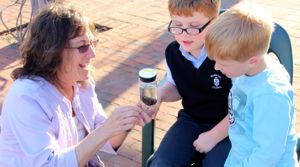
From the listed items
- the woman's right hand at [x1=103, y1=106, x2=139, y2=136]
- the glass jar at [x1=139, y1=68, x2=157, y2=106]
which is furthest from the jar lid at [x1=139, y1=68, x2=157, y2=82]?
the woman's right hand at [x1=103, y1=106, x2=139, y2=136]

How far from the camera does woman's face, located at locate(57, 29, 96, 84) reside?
208 cm

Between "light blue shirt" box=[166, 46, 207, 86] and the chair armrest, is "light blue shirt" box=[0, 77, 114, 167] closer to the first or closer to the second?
the chair armrest

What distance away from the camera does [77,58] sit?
209cm

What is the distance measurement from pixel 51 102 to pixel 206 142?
2.25 feet

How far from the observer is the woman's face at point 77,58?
208 centimetres

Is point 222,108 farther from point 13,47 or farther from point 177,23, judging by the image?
point 13,47

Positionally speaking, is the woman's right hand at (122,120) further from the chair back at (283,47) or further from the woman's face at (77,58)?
the chair back at (283,47)

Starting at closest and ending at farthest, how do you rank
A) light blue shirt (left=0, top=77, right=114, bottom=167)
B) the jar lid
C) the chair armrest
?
1. the jar lid
2. light blue shirt (left=0, top=77, right=114, bottom=167)
3. the chair armrest

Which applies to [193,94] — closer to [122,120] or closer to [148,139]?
[148,139]

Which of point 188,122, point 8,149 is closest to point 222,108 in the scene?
point 188,122

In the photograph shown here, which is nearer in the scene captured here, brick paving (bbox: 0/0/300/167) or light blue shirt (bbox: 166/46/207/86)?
light blue shirt (bbox: 166/46/207/86)

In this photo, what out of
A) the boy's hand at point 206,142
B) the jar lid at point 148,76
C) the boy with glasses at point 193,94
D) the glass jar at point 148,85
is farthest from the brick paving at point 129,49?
the jar lid at point 148,76

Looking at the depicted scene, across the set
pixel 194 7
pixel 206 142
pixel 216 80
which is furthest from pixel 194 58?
pixel 206 142

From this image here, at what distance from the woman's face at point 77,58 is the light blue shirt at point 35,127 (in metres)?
0.09
